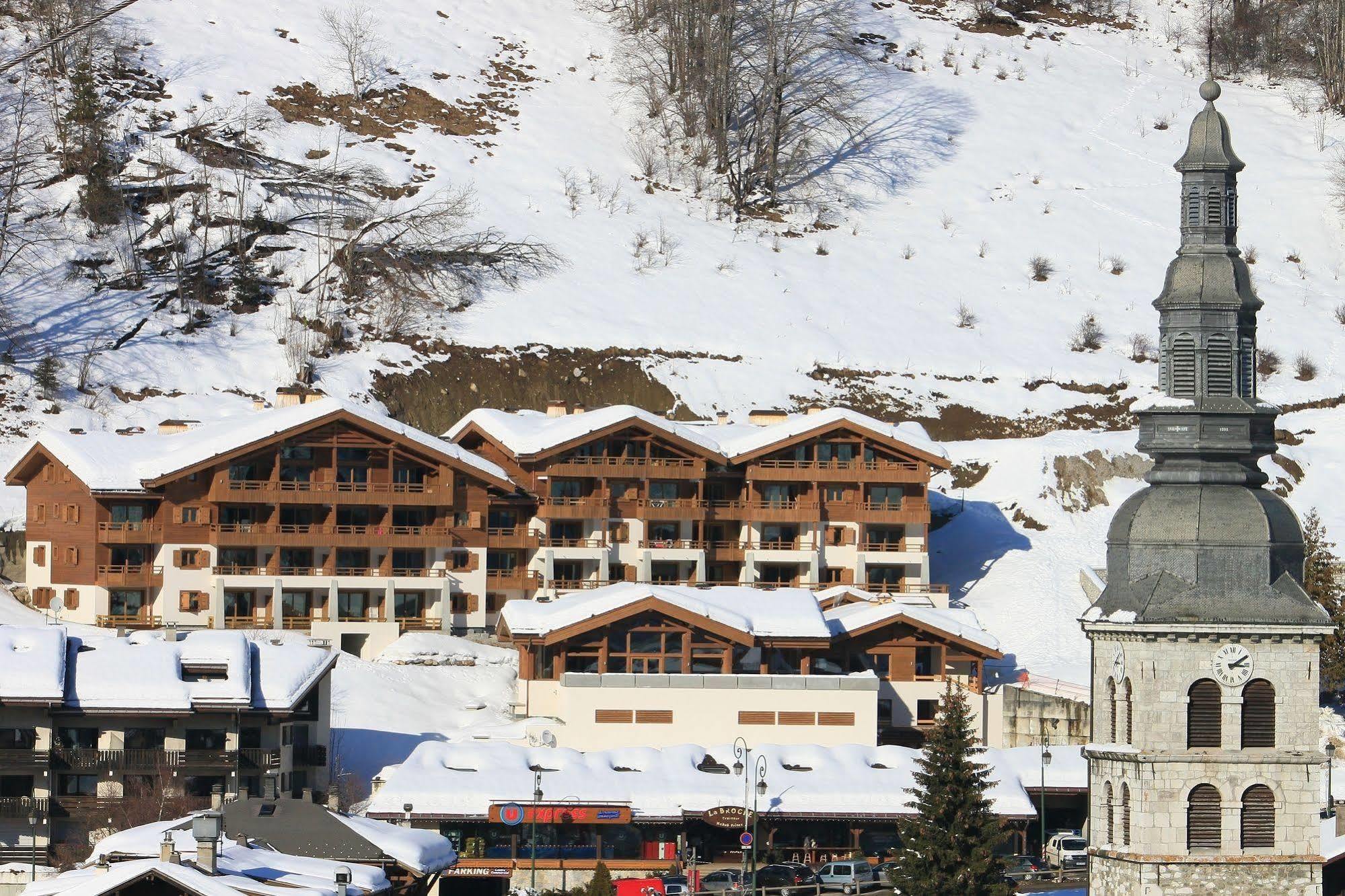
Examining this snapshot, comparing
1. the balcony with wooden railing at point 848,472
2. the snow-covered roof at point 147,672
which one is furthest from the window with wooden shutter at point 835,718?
the balcony with wooden railing at point 848,472

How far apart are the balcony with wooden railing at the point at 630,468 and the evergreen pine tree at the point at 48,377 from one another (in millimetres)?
27121

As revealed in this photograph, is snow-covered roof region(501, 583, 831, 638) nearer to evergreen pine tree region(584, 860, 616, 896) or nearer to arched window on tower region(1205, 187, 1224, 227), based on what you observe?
evergreen pine tree region(584, 860, 616, 896)

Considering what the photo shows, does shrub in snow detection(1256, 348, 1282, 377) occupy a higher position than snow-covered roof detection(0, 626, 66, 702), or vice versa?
shrub in snow detection(1256, 348, 1282, 377)

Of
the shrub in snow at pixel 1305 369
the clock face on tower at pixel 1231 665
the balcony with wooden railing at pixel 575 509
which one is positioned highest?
the shrub in snow at pixel 1305 369

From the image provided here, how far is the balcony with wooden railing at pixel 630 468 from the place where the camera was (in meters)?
98.2

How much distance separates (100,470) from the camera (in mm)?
93188

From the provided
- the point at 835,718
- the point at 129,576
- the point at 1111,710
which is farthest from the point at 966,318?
the point at 1111,710

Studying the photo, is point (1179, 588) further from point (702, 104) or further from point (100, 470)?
point (702, 104)

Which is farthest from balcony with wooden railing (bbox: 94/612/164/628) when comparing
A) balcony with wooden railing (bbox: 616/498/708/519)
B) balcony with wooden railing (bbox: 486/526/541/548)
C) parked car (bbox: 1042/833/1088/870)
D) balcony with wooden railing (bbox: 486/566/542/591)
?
parked car (bbox: 1042/833/1088/870)

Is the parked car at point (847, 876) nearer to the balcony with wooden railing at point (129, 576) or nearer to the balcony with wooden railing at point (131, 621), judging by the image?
the balcony with wooden railing at point (131, 621)

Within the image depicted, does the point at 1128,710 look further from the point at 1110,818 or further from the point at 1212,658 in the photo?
the point at 1110,818

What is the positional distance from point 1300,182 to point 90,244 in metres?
71.9

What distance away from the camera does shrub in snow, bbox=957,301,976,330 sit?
429 ft

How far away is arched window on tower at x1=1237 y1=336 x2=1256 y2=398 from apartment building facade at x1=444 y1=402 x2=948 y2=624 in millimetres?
53131
